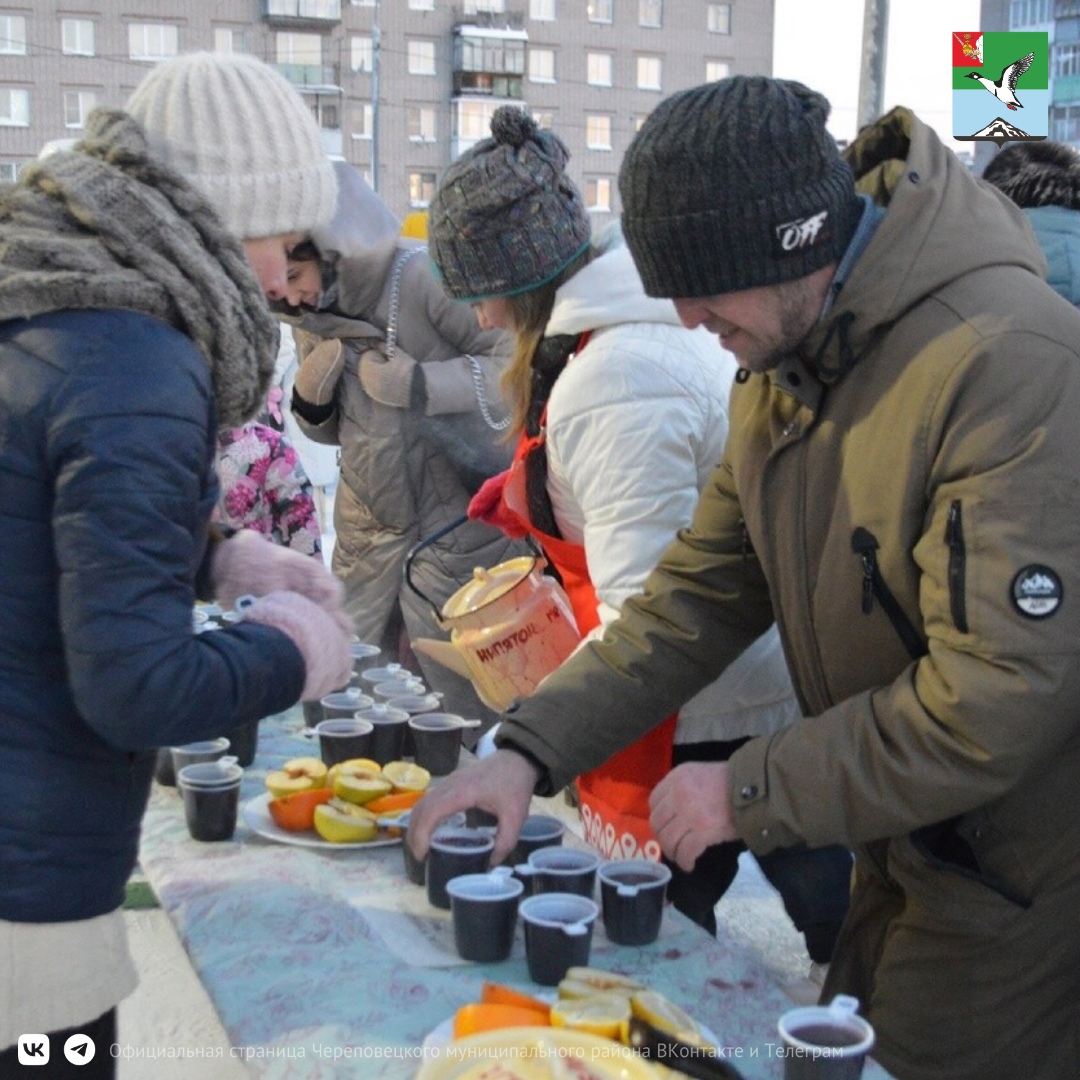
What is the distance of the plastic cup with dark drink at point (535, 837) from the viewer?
70.5 inches

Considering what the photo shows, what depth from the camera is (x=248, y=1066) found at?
1.41 metres

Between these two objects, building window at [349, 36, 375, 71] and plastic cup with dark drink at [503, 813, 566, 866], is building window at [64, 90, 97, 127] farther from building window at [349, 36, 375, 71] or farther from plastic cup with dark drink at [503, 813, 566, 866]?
plastic cup with dark drink at [503, 813, 566, 866]

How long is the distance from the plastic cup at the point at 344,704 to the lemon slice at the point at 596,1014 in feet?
3.49

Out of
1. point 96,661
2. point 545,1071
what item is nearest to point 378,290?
point 96,661

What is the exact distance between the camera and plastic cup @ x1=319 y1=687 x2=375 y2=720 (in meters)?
2.40

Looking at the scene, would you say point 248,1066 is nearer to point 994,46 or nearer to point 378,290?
Answer: point 378,290

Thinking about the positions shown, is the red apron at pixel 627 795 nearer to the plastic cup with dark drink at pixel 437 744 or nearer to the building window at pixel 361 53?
the plastic cup with dark drink at pixel 437 744

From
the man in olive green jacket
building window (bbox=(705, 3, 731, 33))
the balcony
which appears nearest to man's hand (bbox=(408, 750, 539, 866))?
the man in olive green jacket

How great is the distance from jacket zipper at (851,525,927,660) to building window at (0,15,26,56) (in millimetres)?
35491

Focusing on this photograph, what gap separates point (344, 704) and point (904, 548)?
1.18 m

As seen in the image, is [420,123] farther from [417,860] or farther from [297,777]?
[417,860]

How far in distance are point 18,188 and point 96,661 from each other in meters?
0.53

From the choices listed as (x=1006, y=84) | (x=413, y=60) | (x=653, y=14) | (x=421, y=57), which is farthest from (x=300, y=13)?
(x=1006, y=84)

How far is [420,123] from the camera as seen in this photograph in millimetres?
36250
